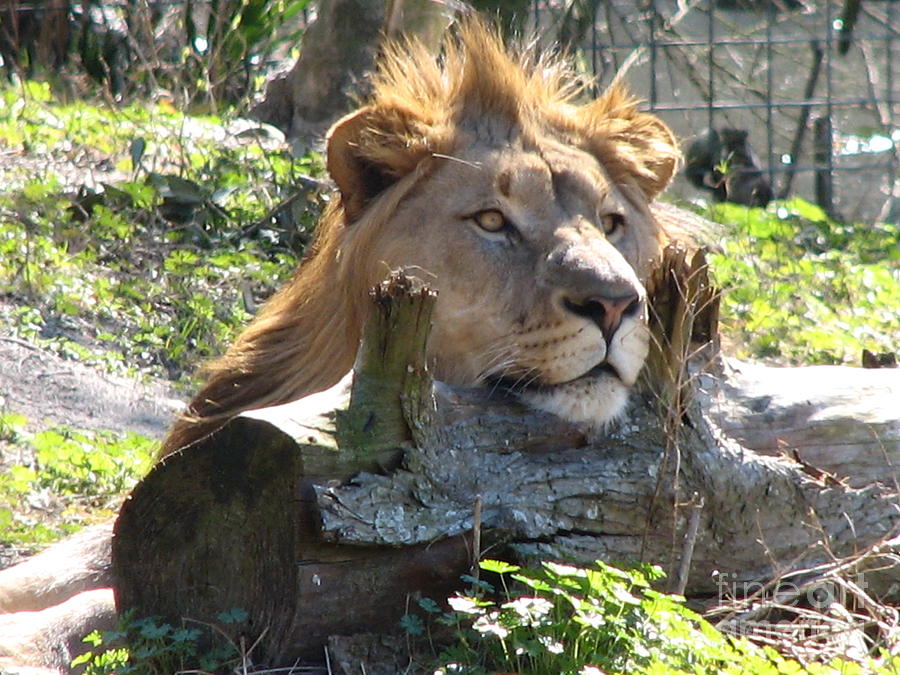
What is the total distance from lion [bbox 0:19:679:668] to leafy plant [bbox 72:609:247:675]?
2.18 ft

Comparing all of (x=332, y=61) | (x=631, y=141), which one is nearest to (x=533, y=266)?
(x=631, y=141)

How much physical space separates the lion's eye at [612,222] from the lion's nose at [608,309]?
2.12 ft

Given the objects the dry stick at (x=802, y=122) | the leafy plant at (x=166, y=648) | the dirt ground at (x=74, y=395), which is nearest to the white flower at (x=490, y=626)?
the leafy plant at (x=166, y=648)

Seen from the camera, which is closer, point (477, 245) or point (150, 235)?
point (477, 245)

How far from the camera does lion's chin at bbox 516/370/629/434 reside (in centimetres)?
312

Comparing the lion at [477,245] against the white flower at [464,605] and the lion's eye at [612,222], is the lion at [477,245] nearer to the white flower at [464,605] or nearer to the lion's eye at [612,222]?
the lion's eye at [612,222]

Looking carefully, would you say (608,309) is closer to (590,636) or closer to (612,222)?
(612,222)

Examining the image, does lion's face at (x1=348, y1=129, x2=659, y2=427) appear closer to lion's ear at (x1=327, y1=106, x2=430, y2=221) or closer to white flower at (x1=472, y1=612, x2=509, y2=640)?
lion's ear at (x1=327, y1=106, x2=430, y2=221)

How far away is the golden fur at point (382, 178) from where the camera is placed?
3.86 m

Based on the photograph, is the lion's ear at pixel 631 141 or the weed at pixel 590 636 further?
the lion's ear at pixel 631 141

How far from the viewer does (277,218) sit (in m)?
7.09

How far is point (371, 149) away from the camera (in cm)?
394

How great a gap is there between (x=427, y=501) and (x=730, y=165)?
7255 millimetres

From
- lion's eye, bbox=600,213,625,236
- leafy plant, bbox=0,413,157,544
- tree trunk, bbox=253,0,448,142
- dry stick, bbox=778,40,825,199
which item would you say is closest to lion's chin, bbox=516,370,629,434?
lion's eye, bbox=600,213,625,236
